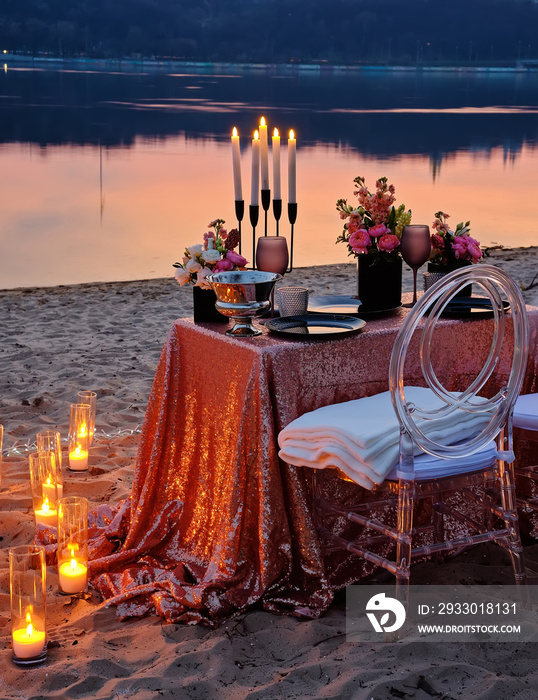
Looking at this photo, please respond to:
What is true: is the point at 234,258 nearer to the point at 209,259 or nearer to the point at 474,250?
the point at 209,259

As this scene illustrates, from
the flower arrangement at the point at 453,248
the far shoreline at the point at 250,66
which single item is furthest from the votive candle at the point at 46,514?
the far shoreline at the point at 250,66

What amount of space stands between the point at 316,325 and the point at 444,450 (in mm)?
590

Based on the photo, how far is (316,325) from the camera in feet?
8.84

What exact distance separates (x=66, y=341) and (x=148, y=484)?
2929 mm

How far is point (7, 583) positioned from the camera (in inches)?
105

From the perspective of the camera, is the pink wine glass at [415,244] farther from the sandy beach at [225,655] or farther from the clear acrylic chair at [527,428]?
the sandy beach at [225,655]

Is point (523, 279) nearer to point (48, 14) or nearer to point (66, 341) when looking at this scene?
point (66, 341)

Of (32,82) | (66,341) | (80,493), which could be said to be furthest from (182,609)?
(32,82)

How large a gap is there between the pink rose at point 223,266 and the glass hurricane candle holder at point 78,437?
3.74ft

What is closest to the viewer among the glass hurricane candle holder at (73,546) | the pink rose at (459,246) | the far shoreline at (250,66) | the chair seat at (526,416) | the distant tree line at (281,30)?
the glass hurricane candle holder at (73,546)

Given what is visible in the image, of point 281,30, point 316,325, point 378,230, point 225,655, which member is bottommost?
point 225,655

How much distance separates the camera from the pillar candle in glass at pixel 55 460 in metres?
2.88

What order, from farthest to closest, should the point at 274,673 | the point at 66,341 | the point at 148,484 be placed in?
the point at 66,341 → the point at 148,484 → the point at 274,673

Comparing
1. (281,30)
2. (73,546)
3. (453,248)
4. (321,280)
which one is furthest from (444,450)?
(281,30)
